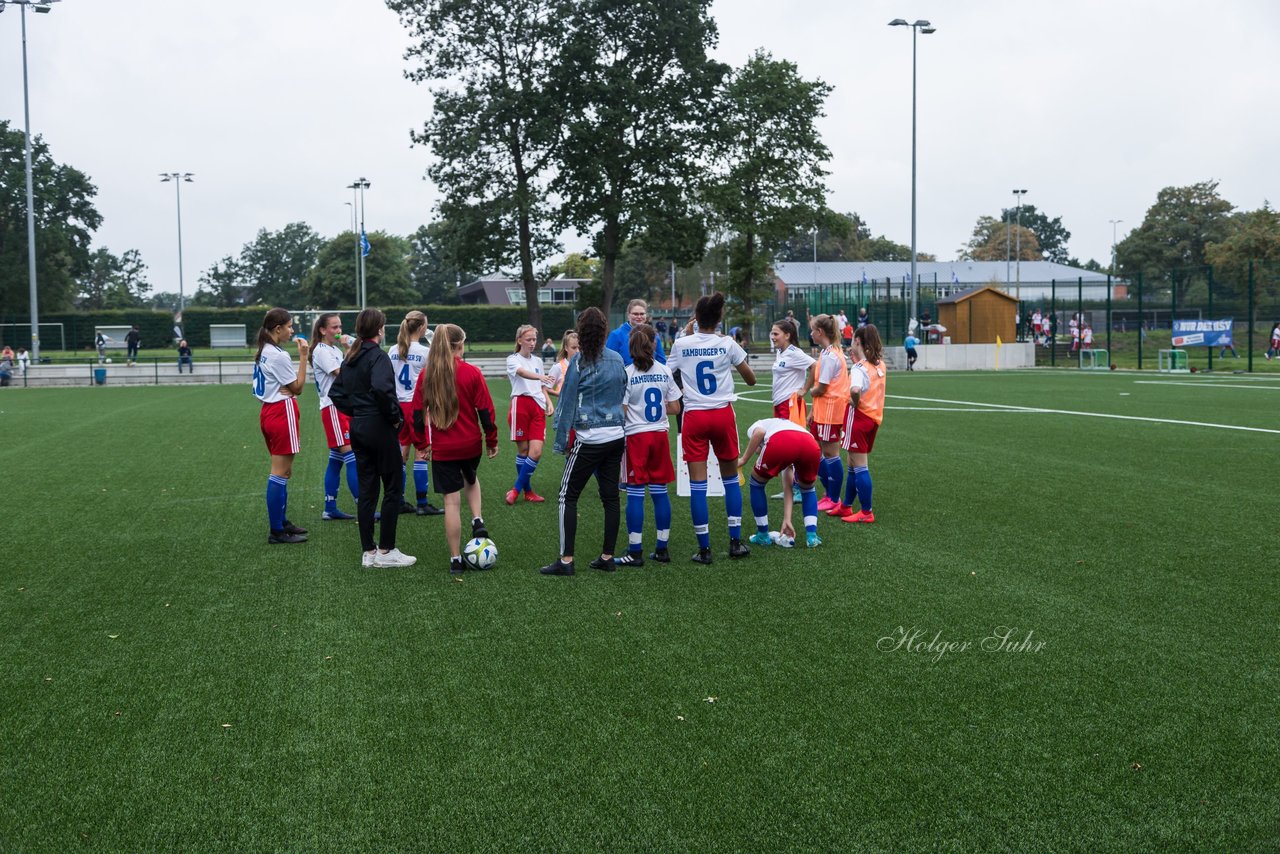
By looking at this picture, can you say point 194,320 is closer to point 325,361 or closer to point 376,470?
point 325,361

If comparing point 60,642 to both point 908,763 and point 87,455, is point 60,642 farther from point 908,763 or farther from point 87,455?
point 87,455

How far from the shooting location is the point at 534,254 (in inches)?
1783

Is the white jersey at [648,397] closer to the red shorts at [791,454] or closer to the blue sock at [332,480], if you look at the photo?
the red shorts at [791,454]

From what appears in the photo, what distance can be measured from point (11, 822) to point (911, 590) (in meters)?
4.94

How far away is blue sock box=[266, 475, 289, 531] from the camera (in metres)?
8.52

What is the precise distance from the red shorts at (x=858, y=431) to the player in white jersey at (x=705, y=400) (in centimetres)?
164

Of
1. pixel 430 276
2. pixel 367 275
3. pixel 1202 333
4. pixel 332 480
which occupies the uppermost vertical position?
pixel 430 276

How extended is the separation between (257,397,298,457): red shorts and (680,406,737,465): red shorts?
3.07 metres

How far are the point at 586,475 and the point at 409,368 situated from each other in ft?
10.2

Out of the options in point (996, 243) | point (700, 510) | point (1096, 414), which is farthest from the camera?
point (996, 243)

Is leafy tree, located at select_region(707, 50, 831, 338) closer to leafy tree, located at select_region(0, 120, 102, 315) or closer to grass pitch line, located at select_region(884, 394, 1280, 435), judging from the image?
grass pitch line, located at select_region(884, 394, 1280, 435)

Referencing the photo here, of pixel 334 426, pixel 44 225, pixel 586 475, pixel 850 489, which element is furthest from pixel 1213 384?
pixel 44 225

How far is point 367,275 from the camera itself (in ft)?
292

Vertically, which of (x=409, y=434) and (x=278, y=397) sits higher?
(x=278, y=397)
